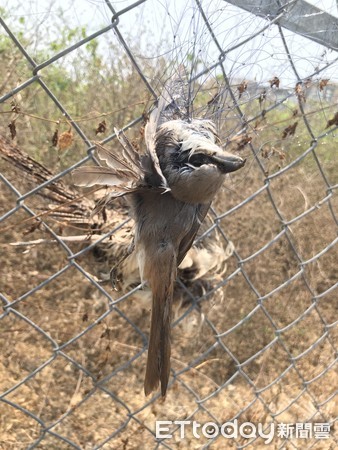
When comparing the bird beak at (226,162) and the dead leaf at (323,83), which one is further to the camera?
the dead leaf at (323,83)

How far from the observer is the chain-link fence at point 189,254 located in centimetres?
90

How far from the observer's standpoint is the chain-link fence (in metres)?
0.90

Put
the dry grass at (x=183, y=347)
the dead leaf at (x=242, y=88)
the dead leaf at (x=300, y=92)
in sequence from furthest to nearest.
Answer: the dry grass at (x=183, y=347) < the dead leaf at (x=300, y=92) < the dead leaf at (x=242, y=88)

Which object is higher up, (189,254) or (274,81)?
(274,81)

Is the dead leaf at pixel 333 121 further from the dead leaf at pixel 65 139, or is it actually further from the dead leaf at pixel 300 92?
the dead leaf at pixel 65 139

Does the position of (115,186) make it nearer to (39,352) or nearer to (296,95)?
(296,95)

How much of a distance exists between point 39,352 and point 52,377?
135mm

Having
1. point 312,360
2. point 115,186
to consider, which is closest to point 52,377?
point 312,360

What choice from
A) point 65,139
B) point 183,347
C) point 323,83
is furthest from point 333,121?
A: point 183,347

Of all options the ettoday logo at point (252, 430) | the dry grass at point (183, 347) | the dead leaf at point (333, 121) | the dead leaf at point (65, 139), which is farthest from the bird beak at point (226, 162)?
the ettoday logo at point (252, 430)

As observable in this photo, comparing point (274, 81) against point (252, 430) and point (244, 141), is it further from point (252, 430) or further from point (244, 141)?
point (252, 430)

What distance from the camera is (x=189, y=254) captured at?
4.91 feet

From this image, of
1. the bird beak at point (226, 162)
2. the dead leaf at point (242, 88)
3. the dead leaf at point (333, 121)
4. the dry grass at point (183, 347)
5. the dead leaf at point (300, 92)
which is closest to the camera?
the bird beak at point (226, 162)

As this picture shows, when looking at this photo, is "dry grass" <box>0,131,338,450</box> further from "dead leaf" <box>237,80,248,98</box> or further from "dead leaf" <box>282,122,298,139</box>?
"dead leaf" <box>237,80,248,98</box>
